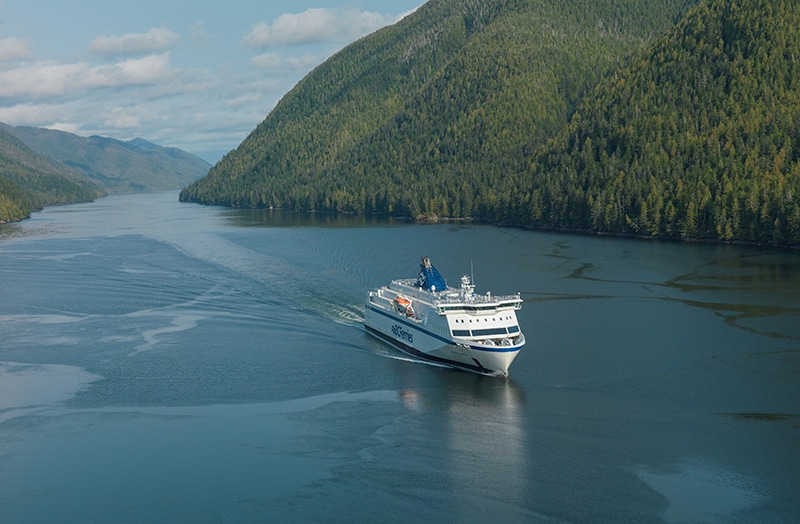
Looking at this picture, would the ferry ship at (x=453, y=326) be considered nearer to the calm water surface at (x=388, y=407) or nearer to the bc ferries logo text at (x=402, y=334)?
the bc ferries logo text at (x=402, y=334)

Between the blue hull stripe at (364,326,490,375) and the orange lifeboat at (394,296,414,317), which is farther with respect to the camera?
the orange lifeboat at (394,296,414,317)

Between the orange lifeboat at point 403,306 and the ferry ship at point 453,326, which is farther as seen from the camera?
the orange lifeboat at point 403,306

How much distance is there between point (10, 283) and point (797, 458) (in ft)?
356

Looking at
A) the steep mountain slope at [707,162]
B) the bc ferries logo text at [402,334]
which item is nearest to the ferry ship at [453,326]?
the bc ferries logo text at [402,334]

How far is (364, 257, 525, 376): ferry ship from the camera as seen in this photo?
68.3m

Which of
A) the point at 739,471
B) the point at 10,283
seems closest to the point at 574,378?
the point at 739,471

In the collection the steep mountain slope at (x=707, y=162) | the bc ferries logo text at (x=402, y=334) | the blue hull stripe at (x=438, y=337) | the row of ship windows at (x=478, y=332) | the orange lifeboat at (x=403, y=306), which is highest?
the steep mountain slope at (x=707, y=162)

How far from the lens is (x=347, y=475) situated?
49719 millimetres

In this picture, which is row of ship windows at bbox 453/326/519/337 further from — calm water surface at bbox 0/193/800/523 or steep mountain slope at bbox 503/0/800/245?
steep mountain slope at bbox 503/0/800/245

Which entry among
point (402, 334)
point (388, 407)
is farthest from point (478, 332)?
point (388, 407)

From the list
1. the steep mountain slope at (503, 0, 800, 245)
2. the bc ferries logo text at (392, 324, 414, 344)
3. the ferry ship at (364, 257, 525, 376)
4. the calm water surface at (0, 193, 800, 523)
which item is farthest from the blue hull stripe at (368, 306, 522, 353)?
the steep mountain slope at (503, 0, 800, 245)

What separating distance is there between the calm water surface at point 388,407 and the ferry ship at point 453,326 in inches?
72.6

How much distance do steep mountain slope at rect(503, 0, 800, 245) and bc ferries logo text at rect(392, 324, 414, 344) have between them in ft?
267

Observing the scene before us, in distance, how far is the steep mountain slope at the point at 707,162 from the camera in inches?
5586
